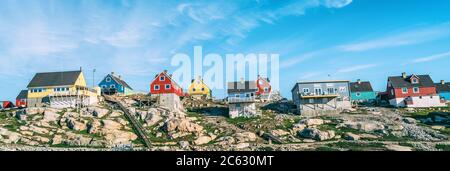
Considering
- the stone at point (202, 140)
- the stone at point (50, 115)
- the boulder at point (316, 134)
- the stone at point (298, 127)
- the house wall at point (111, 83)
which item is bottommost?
the stone at point (202, 140)

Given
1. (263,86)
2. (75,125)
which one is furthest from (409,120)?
(75,125)

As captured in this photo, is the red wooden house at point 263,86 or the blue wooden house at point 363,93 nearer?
the blue wooden house at point 363,93

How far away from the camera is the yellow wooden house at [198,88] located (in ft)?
304

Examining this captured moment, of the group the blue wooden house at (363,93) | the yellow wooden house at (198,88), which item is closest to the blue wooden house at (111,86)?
the yellow wooden house at (198,88)

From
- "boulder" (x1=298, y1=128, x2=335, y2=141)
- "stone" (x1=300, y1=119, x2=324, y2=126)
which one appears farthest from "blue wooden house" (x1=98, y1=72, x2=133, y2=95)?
"boulder" (x1=298, y1=128, x2=335, y2=141)

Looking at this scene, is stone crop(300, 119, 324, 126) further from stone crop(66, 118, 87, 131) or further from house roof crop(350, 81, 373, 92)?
stone crop(66, 118, 87, 131)

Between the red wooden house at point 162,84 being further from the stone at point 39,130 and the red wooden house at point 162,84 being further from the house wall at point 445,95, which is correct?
the house wall at point 445,95

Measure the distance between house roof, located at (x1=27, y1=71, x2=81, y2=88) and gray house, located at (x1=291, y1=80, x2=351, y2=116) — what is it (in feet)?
153

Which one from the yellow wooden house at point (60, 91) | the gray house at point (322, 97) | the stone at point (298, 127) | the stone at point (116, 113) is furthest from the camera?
the yellow wooden house at point (60, 91)

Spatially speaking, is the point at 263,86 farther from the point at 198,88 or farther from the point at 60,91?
the point at 60,91

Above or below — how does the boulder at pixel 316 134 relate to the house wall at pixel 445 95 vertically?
below

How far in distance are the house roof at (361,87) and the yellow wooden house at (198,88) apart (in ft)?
124

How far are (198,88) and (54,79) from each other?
36.1 m

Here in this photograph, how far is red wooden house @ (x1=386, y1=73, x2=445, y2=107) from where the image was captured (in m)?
70.9
